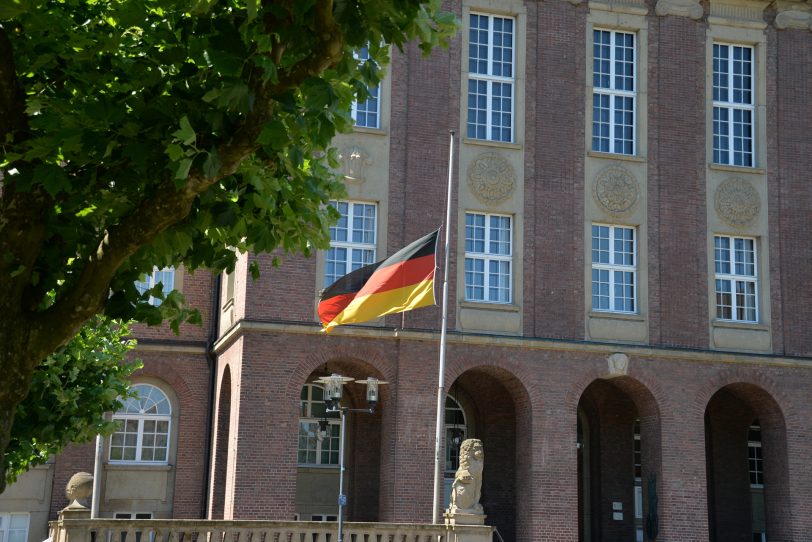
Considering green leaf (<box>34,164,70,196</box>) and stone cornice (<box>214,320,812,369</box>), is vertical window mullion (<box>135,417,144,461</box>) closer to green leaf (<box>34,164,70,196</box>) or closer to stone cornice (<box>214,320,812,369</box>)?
stone cornice (<box>214,320,812,369</box>)

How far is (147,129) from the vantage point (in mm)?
8227

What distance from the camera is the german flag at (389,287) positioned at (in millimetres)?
24453

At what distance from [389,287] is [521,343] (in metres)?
5.47

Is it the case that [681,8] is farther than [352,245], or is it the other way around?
[681,8]

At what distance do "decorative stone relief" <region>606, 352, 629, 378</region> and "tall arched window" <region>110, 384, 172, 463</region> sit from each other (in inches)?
445

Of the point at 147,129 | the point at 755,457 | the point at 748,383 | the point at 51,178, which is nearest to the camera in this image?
the point at 51,178

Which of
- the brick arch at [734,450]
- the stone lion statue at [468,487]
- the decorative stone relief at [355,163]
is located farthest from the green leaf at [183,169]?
the brick arch at [734,450]

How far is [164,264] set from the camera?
957 centimetres

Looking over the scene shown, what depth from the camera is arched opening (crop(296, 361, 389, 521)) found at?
3083 cm

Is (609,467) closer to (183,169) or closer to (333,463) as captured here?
(333,463)

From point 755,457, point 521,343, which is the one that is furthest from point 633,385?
point 755,457

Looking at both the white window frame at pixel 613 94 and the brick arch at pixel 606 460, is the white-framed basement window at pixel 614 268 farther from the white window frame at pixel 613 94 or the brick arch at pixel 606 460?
the brick arch at pixel 606 460

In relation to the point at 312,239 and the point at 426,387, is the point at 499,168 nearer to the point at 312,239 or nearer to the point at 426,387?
the point at 426,387

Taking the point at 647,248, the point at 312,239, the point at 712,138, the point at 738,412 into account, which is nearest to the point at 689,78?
the point at 712,138
